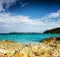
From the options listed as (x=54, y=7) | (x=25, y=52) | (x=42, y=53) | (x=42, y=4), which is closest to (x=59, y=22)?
(x=54, y=7)

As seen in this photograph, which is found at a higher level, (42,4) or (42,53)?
(42,4)

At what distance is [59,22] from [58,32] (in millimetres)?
4569

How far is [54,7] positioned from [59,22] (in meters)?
1.41

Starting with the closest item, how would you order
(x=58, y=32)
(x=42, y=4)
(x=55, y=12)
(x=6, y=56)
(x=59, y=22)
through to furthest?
(x=6, y=56), (x=42, y=4), (x=55, y=12), (x=59, y=22), (x=58, y=32)

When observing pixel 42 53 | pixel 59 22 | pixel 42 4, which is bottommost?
pixel 42 53

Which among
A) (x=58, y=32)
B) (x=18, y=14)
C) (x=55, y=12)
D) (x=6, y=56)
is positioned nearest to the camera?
(x=6, y=56)

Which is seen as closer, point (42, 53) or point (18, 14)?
point (42, 53)

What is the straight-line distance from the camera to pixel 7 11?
23.9 feet

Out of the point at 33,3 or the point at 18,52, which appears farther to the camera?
the point at 33,3

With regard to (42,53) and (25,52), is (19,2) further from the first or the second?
(25,52)

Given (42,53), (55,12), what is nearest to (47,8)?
(55,12)

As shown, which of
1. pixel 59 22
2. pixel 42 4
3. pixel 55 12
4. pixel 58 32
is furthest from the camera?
pixel 58 32

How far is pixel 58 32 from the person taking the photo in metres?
12.9

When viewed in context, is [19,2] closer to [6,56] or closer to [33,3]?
[33,3]
